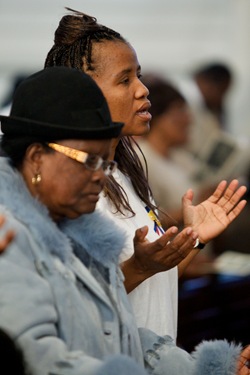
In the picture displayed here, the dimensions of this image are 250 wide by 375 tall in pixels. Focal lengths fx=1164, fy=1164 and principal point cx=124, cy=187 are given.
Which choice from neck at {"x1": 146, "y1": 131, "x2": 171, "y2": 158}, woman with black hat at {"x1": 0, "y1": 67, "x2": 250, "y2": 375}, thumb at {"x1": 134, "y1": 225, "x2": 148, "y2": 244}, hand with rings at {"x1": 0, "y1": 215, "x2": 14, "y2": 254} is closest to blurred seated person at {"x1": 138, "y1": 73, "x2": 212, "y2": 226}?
neck at {"x1": 146, "y1": 131, "x2": 171, "y2": 158}

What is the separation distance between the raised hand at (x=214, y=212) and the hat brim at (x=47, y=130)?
922 millimetres

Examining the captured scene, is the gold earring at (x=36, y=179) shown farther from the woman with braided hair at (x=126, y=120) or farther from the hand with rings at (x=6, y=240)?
the woman with braided hair at (x=126, y=120)

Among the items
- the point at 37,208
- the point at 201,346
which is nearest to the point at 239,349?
the point at 201,346

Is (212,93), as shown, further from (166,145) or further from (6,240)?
(6,240)

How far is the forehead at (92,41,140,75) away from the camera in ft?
10.4

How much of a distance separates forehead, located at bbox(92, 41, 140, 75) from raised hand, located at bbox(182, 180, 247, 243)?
466mm

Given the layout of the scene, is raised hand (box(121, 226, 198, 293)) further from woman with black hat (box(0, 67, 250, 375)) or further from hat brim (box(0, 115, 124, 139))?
hat brim (box(0, 115, 124, 139))

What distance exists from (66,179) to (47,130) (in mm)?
117

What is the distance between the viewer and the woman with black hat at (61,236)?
2307 mm

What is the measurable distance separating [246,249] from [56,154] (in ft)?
13.8

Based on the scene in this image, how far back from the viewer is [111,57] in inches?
124

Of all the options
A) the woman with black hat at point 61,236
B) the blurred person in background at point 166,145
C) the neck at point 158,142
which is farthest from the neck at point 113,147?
the neck at point 158,142

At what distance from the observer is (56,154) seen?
248 cm

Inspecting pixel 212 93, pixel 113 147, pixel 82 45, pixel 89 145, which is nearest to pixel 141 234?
pixel 113 147
